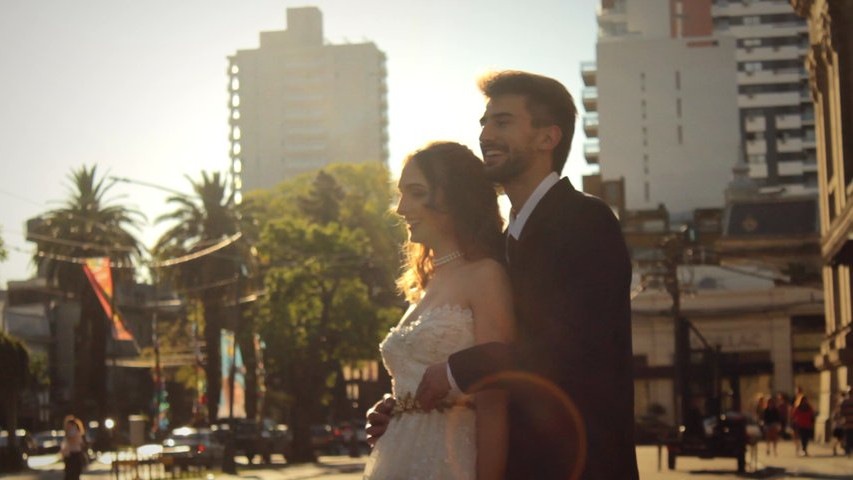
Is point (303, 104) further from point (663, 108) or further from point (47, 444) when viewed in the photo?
point (47, 444)

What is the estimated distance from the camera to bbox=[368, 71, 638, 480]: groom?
→ 4.27 m

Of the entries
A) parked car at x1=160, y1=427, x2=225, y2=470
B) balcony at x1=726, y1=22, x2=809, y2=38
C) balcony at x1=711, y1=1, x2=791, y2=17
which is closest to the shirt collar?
parked car at x1=160, y1=427, x2=225, y2=470

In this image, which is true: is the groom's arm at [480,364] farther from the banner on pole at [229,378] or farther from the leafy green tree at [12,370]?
the banner on pole at [229,378]

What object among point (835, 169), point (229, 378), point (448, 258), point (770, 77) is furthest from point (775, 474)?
point (770, 77)

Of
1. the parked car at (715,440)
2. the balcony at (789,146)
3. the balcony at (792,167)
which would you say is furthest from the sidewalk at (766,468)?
the balcony at (789,146)

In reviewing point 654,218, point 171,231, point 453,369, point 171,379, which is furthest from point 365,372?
point 453,369

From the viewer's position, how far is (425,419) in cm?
487

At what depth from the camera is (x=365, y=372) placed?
332 ft

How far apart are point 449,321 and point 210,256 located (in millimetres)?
56794

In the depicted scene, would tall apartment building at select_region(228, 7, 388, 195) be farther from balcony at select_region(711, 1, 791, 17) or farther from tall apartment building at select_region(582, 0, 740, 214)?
tall apartment building at select_region(582, 0, 740, 214)

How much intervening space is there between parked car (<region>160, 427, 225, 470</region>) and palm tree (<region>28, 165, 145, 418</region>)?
22.9 feet

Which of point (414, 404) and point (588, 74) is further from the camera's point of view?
point (588, 74)

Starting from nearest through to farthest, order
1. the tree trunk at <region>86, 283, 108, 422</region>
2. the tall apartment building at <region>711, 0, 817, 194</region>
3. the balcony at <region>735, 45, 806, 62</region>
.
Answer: the tree trunk at <region>86, 283, 108, 422</region>
the tall apartment building at <region>711, 0, 817, 194</region>
the balcony at <region>735, 45, 806, 62</region>

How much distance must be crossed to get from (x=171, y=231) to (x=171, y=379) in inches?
1512
